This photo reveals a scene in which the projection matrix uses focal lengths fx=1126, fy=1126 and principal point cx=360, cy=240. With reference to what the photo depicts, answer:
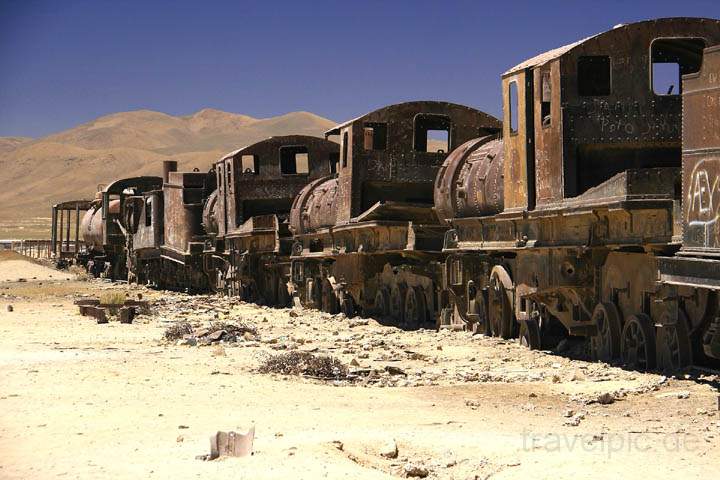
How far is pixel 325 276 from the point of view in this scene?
2409 cm

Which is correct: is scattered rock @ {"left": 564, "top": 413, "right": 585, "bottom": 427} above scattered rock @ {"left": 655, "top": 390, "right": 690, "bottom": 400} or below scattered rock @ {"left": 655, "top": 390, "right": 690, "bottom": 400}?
below

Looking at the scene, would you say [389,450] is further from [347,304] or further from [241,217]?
[241,217]

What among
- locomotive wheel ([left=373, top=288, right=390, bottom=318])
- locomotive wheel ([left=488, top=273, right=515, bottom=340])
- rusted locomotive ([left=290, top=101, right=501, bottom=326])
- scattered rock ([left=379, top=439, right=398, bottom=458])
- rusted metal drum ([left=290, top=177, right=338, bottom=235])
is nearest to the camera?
scattered rock ([left=379, top=439, right=398, bottom=458])

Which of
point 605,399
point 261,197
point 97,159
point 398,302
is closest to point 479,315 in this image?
point 398,302

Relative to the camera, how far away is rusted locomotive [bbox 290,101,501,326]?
1903 centimetres

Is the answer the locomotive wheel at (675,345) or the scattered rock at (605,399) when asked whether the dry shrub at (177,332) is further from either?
the scattered rock at (605,399)

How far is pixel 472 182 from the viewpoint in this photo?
16.6m

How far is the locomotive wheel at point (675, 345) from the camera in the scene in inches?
435

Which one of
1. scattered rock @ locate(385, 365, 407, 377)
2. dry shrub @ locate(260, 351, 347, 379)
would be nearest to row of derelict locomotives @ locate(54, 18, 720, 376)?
scattered rock @ locate(385, 365, 407, 377)

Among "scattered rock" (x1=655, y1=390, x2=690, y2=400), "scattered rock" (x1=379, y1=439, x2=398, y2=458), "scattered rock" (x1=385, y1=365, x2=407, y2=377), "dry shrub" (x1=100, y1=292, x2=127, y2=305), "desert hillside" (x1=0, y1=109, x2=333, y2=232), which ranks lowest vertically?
"scattered rock" (x1=385, y1=365, x2=407, y2=377)

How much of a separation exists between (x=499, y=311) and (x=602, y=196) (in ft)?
15.5

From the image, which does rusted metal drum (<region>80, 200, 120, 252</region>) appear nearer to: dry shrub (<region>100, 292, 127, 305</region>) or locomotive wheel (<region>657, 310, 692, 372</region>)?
dry shrub (<region>100, 292, 127, 305</region>)

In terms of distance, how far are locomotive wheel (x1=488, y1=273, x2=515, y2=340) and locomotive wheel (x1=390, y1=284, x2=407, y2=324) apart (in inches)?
157

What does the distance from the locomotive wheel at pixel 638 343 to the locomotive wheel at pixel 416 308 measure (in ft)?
24.5
